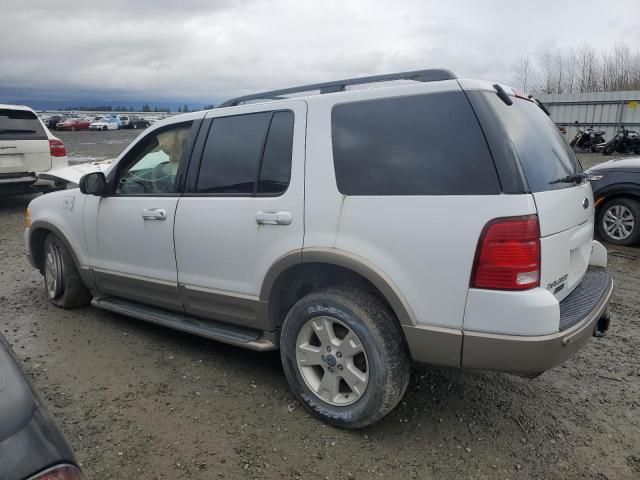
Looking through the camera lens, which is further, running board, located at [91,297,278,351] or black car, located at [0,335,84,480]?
running board, located at [91,297,278,351]

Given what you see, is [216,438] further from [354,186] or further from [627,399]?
[627,399]

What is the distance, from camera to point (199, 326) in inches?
139

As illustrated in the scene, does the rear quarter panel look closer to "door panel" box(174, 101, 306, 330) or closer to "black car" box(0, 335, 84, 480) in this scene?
"door panel" box(174, 101, 306, 330)

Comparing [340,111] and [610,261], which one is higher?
[340,111]

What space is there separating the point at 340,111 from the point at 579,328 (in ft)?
5.54

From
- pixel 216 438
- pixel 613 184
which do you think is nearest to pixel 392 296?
pixel 216 438

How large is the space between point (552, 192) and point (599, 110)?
91.0 feet

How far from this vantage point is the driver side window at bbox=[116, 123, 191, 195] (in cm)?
375

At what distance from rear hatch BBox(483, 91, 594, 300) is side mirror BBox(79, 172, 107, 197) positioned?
298cm

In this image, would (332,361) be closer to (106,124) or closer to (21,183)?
(21,183)

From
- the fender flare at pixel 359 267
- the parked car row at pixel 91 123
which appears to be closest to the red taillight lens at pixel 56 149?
the fender flare at pixel 359 267

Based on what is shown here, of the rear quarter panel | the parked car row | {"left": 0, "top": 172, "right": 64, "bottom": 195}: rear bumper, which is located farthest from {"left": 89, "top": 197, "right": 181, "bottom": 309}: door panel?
the parked car row

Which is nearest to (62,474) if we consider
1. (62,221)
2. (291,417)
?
(291,417)

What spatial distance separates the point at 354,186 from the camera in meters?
2.74
